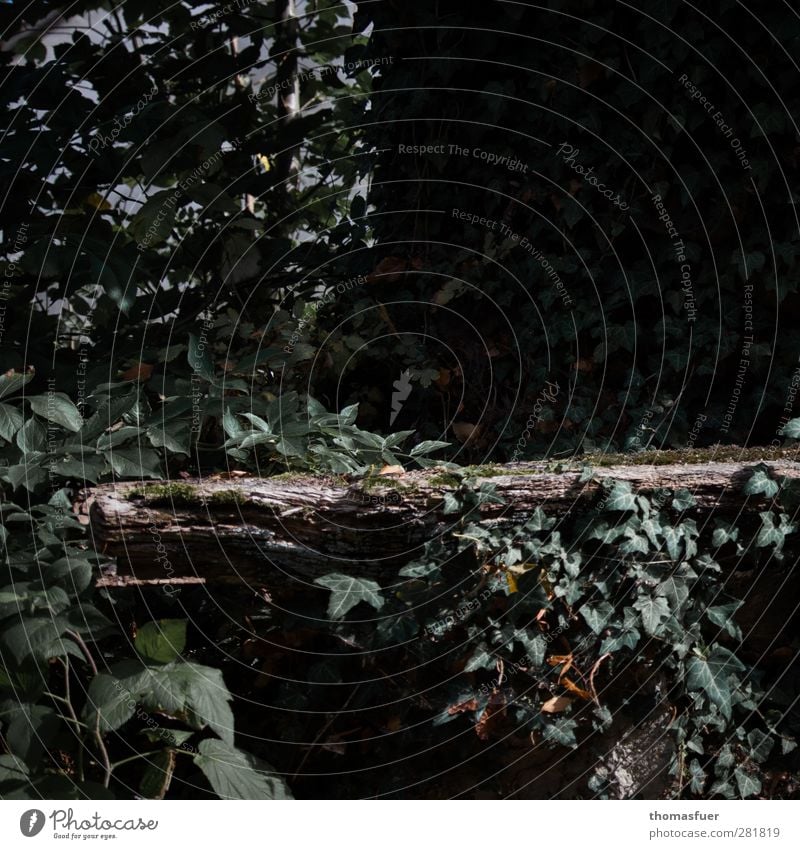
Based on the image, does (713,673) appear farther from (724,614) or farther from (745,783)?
(745,783)

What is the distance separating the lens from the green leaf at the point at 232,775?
2.29m

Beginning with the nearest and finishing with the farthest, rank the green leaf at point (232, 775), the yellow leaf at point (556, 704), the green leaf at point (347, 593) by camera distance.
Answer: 1. the green leaf at point (232, 775)
2. the green leaf at point (347, 593)
3. the yellow leaf at point (556, 704)

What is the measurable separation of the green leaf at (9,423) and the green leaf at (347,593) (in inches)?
38.1

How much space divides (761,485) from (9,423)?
7.06ft

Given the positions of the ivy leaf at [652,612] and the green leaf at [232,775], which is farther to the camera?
the ivy leaf at [652,612]

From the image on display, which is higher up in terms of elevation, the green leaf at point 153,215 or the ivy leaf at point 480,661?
the green leaf at point 153,215

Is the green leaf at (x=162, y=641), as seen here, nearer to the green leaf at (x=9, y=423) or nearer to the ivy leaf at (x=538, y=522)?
the green leaf at (x=9, y=423)

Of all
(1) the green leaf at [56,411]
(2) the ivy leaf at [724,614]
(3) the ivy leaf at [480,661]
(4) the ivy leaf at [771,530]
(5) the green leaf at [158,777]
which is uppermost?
(4) the ivy leaf at [771,530]

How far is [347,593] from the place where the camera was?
2.44 meters

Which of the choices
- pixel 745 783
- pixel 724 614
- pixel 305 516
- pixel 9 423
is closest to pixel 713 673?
pixel 724 614

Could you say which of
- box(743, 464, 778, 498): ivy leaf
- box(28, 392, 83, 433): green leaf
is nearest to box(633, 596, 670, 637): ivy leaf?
box(743, 464, 778, 498): ivy leaf

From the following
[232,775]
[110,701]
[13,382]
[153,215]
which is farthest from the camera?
[153,215]

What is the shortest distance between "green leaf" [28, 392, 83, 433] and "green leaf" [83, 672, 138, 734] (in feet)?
2.44

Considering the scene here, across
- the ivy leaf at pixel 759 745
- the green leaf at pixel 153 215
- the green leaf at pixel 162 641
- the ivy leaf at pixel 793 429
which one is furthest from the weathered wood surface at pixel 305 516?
the green leaf at pixel 153 215
